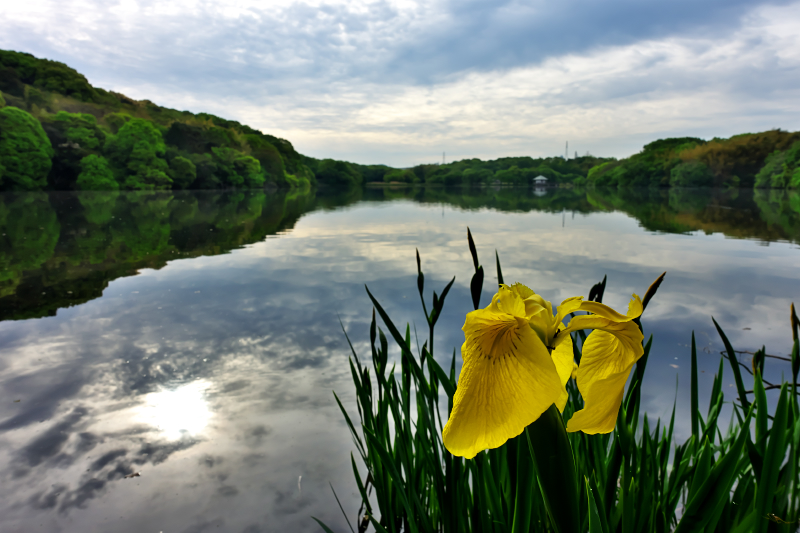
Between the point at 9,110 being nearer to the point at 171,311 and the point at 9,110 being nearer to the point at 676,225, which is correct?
the point at 171,311

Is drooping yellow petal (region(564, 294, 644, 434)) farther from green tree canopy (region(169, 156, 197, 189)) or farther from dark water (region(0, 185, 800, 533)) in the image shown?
green tree canopy (region(169, 156, 197, 189))

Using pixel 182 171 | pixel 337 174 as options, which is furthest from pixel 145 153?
pixel 337 174

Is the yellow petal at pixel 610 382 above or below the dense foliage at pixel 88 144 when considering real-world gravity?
below

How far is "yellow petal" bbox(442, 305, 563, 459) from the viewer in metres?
0.52

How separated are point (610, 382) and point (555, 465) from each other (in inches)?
5.3

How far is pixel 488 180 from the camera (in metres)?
88.9

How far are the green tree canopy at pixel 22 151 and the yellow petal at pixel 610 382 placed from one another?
1593 inches

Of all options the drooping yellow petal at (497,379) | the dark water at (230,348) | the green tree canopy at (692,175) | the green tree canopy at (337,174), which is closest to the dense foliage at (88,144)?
the green tree canopy at (337,174)

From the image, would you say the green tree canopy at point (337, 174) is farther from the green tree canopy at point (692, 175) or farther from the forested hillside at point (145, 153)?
the green tree canopy at point (692, 175)

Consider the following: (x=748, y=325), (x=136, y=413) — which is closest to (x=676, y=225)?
(x=748, y=325)

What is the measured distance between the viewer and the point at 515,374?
0.54 metres

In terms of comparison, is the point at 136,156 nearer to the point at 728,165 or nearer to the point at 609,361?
the point at 609,361

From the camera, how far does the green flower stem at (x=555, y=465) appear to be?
0.54 metres

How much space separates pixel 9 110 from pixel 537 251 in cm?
3942
